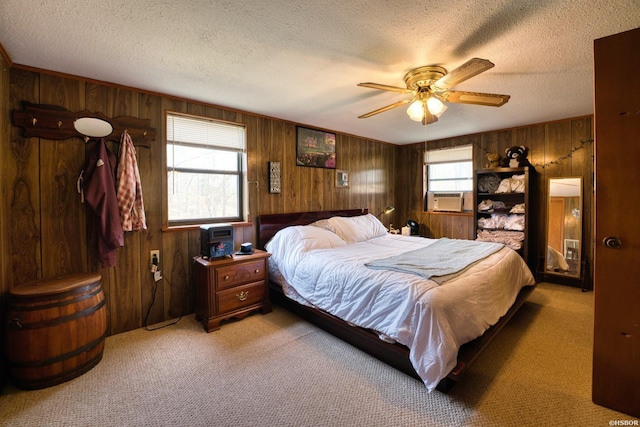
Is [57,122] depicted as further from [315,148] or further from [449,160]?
[449,160]

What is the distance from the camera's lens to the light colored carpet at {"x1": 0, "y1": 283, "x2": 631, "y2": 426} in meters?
1.59

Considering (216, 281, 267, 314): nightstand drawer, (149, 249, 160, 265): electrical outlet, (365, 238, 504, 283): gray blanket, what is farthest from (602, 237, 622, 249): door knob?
(149, 249, 160, 265): electrical outlet

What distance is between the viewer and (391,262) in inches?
94.3

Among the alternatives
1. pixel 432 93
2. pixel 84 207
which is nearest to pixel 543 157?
pixel 432 93

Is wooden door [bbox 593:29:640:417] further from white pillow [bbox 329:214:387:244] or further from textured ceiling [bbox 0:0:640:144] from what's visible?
white pillow [bbox 329:214:387:244]

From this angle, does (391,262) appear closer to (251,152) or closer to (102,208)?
(251,152)

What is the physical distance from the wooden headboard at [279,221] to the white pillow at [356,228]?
12.1 inches

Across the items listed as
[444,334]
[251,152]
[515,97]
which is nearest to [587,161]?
[515,97]

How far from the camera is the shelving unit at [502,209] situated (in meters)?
3.93

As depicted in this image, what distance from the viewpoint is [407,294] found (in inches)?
73.6

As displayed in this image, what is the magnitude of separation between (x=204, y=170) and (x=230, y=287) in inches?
52.5

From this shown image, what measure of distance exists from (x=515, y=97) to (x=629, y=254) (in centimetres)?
202

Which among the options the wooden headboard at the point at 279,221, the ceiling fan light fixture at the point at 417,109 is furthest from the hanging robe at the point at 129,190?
the ceiling fan light fixture at the point at 417,109

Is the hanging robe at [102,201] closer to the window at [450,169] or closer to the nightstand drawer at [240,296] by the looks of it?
the nightstand drawer at [240,296]
